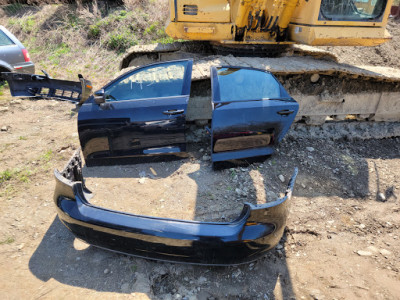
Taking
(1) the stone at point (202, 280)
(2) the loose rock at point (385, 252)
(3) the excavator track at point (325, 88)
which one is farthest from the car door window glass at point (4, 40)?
(2) the loose rock at point (385, 252)

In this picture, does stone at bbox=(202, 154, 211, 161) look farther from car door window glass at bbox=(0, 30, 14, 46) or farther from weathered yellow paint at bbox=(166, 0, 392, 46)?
car door window glass at bbox=(0, 30, 14, 46)

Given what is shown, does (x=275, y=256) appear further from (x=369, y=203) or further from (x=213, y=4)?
(x=213, y=4)

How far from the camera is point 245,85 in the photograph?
12.1 ft

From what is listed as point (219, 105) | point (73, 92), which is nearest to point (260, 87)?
point (219, 105)

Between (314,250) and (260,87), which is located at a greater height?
(260,87)

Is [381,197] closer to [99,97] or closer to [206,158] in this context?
[206,158]

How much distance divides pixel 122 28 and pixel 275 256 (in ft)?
30.5

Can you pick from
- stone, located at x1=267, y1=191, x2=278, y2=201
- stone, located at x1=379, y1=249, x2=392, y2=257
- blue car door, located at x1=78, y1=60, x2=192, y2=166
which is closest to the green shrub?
blue car door, located at x1=78, y1=60, x2=192, y2=166

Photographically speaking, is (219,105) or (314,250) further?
(219,105)

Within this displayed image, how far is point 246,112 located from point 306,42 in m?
2.26

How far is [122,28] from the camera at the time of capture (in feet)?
32.2

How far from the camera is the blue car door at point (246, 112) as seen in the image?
352 centimetres

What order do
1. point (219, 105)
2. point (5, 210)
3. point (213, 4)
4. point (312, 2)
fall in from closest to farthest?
1. point (5, 210)
2. point (219, 105)
3. point (312, 2)
4. point (213, 4)

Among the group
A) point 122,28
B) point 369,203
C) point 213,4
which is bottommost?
point 369,203
